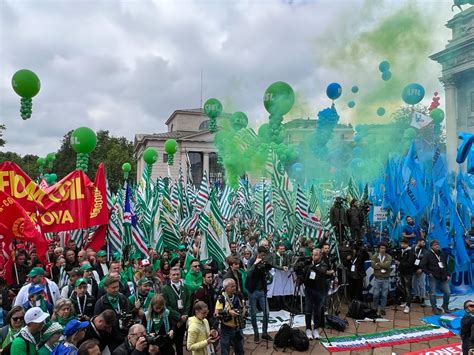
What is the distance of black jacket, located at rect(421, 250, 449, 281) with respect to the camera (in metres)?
8.21

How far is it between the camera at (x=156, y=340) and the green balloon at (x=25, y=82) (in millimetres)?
8916

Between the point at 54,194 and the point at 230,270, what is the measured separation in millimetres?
4069

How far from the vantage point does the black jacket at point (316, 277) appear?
683cm

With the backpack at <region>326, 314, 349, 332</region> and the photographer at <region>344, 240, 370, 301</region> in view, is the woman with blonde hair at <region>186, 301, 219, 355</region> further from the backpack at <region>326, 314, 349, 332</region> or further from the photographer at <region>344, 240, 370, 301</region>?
the photographer at <region>344, 240, 370, 301</region>

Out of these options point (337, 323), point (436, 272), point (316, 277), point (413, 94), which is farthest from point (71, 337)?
point (413, 94)

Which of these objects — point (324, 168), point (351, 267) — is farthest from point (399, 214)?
point (324, 168)

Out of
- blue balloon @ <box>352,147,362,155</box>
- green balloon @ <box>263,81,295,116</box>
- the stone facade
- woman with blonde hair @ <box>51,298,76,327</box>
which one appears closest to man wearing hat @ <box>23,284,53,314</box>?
woman with blonde hair @ <box>51,298,76,327</box>

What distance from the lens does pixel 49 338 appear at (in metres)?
3.68

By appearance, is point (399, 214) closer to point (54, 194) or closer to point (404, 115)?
point (54, 194)

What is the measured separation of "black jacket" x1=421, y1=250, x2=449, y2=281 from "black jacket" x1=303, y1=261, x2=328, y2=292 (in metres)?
2.76

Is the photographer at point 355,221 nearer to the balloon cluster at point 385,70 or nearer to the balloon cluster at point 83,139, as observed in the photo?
the balloon cluster at point 83,139

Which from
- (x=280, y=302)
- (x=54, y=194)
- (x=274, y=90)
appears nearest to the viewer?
(x=54, y=194)

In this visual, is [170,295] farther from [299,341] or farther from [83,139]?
[83,139]

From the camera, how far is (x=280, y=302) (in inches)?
346
